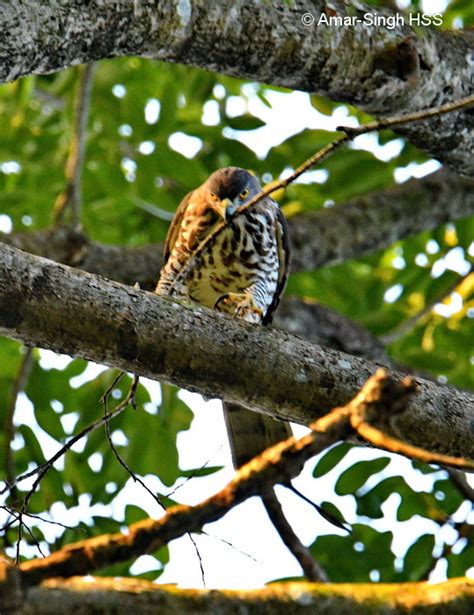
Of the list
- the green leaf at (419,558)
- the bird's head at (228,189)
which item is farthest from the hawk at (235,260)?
the green leaf at (419,558)

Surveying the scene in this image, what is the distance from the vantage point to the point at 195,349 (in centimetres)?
266

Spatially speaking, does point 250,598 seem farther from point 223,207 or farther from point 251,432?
point 223,207

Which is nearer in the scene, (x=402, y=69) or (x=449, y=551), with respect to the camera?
(x=402, y=69)

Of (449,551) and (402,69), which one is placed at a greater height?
(402,69)

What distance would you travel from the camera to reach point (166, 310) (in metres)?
2.68

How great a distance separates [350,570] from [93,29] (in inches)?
99.2

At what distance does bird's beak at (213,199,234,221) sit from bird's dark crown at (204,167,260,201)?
7 centimetres

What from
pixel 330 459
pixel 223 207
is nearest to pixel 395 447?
pixel 330 459

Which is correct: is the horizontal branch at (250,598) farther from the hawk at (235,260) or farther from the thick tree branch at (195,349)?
the hawk at (235,260)

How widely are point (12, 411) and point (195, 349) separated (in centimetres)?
207

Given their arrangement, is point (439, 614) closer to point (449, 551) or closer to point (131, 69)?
point (449, 551)

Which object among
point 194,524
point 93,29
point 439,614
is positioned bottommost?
point 439,614

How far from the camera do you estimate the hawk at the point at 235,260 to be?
4.20 meters

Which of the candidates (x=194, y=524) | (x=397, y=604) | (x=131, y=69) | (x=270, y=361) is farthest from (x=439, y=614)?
(x=131, y=69)
